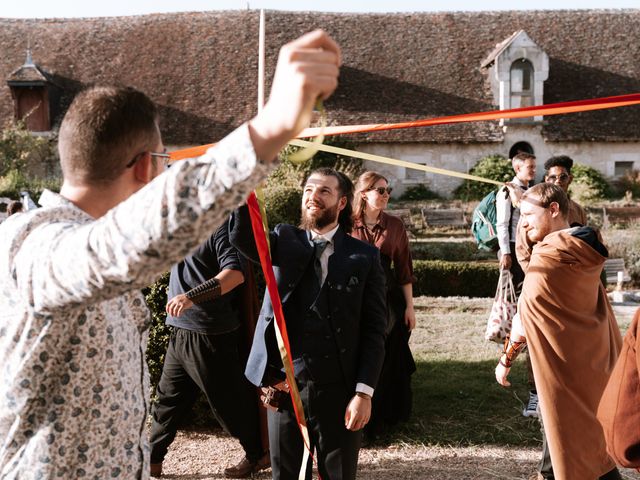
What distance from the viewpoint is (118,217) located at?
4.82ft

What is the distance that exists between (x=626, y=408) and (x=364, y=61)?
25931 millimetres

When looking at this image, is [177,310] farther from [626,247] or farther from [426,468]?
[626,247]

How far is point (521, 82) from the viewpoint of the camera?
2653cm

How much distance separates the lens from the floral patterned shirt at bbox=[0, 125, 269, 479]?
1430 millimetres

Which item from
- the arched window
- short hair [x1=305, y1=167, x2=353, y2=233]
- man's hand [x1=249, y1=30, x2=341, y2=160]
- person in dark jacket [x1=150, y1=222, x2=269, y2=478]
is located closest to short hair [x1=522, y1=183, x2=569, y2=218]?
short hair [x1=305, y1=167, x2=353, y2=233]

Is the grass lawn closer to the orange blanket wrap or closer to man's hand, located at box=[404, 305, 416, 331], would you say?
man's hand, located at box=[404, 305, 416, 331]

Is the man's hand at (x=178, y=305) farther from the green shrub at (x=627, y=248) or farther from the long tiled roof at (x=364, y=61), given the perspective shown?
the long tiled roof at (x=364, y=61)

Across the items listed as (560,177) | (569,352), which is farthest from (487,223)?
(569,352)

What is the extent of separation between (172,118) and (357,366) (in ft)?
75.9

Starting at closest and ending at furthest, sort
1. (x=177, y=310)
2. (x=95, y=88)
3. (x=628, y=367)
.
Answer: (x=95, y=88), (x=628, y=367), (x=177, y=310)

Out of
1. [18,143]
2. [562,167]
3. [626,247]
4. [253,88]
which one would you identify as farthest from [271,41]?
[562,167]

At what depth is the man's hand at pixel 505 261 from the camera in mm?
6664

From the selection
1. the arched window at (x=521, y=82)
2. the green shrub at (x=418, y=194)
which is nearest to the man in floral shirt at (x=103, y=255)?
the green shrub at (x=418, y=194)

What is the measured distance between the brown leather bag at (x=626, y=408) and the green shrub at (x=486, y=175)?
864 inches
